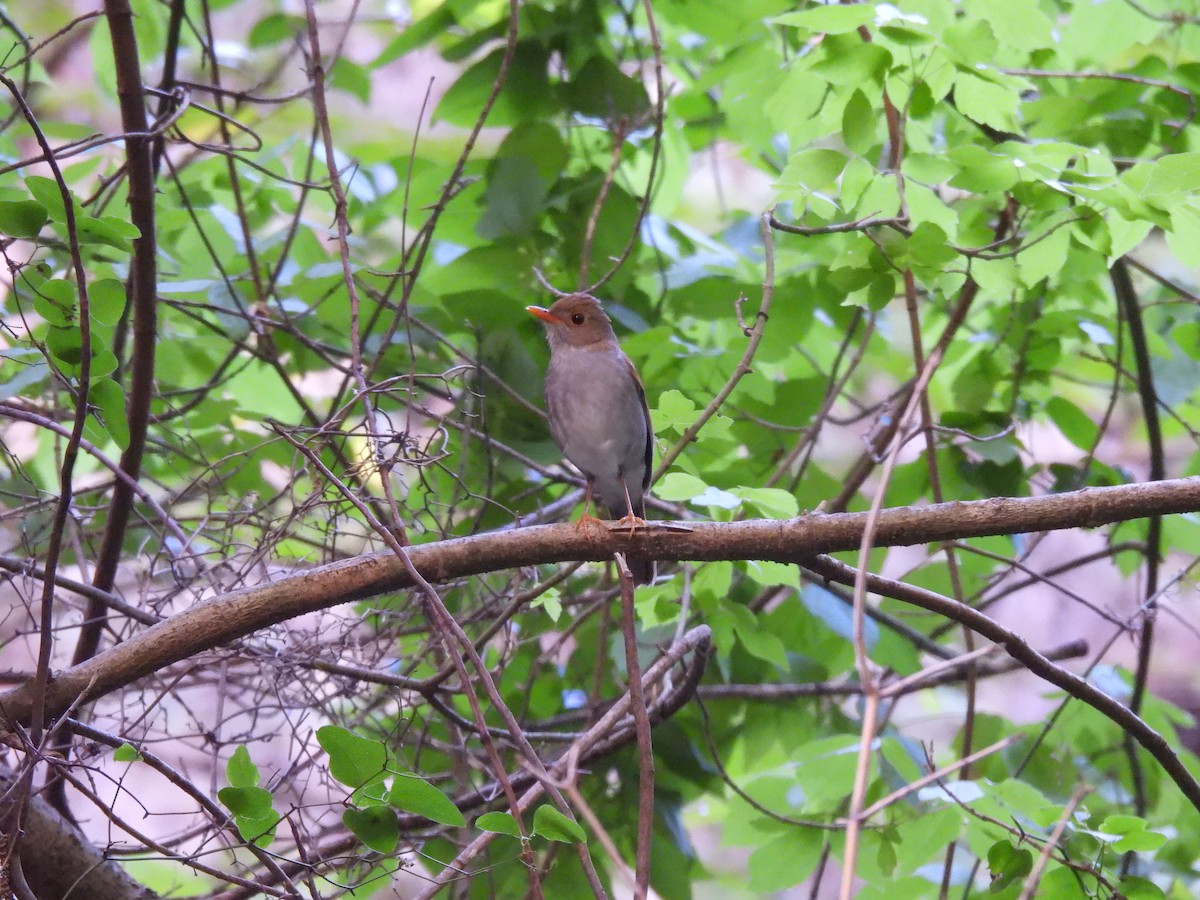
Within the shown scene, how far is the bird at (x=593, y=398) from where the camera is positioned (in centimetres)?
373

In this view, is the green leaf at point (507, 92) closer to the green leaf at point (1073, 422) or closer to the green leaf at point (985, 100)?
the green leaf at point (985, 100)

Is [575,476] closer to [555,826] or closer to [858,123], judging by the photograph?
[858,123]

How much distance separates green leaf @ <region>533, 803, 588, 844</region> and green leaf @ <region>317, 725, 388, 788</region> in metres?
0.30

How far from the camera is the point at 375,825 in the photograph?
2043mm

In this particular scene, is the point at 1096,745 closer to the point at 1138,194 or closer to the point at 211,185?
the point at 1138,194

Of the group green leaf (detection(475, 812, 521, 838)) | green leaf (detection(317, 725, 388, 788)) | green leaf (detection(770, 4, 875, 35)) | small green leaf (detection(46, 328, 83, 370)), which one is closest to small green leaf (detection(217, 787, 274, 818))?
green leaf (detection(317, 725, 388, 788))

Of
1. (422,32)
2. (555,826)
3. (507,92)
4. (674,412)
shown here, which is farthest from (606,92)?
(555,826)

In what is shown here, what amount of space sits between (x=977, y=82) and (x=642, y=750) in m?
1.85

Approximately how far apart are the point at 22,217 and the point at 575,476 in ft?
6.76

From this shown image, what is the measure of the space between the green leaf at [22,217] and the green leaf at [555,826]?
1479 mm

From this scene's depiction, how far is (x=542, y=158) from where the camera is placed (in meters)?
3.85

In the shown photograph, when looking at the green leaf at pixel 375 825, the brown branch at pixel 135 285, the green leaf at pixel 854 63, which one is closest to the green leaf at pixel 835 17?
the green leaf at pixel 854 63

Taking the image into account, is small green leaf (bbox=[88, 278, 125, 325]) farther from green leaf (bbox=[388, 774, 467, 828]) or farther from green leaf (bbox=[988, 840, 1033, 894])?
green leaf (bbox=[988, 840, 1033, 894])

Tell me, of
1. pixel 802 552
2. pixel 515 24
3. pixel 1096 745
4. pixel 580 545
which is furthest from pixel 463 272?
pixel 1096 745
